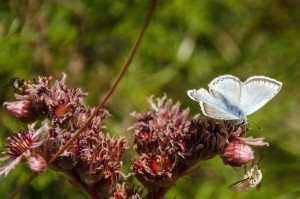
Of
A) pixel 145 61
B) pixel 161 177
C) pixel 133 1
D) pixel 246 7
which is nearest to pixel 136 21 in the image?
pixel 133 1

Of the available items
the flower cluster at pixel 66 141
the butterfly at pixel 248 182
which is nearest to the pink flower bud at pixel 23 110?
the flower cluster at pixel 66 141

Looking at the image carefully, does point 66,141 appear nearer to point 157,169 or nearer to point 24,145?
point 24,145

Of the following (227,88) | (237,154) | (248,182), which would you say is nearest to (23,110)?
(227,88)

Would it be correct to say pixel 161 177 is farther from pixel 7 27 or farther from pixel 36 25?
pixel 36 25

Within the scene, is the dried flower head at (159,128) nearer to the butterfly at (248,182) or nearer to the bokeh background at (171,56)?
the butterfly at (248,182)

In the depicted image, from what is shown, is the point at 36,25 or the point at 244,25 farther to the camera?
the point at 244,25

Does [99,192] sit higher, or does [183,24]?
[183,24]

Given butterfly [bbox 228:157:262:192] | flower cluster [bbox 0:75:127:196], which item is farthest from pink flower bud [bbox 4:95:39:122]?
butterfly [bbox 228:157:262:192]
